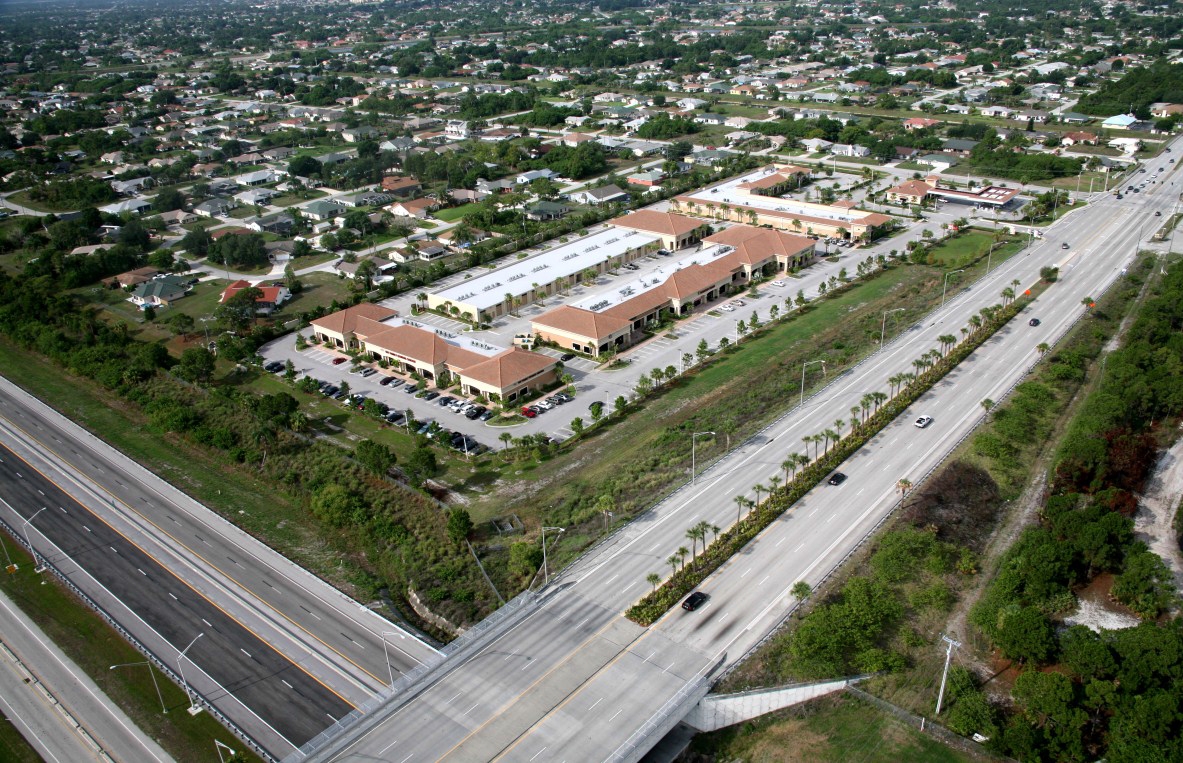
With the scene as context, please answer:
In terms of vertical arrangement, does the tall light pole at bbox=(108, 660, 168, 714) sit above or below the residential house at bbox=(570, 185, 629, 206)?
below

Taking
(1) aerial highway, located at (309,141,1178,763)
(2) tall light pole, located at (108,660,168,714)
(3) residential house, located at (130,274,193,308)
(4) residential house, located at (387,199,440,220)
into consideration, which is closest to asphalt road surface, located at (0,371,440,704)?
(1) aerial highway, located at (309,141,1178,763)

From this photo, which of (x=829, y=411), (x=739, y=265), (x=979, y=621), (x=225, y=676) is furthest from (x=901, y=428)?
(x=225, y=676)

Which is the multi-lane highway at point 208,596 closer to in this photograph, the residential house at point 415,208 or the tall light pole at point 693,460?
the tall light pole at point 693,460

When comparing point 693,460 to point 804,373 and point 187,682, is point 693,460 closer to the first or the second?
point 804,373

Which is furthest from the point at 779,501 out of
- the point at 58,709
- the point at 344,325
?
the point at 344,325

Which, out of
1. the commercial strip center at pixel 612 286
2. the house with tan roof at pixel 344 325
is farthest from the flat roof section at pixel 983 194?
the house with tan roof at pixel 344 325

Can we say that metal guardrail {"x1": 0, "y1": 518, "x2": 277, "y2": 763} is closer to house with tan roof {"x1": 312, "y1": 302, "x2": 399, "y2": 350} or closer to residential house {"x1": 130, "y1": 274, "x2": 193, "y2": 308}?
house with tan roof {"x1": 312, "y1": 302, "x2": 399, "y2": 350}

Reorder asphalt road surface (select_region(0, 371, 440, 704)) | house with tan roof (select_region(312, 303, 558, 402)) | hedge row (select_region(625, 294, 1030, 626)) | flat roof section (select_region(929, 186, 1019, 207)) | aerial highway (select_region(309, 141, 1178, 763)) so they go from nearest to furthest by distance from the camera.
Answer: aerial highway (select_region(309, 141, 1178, 763))
asphalt road surface (select_region(0, 371, 440, 704))
hedge row (select_region(625, 294, 1030, 626))
house with tan roof (select_region(312, 303, 558, 402))
flat roof section (select_region(929, 186, 1019, 207))
